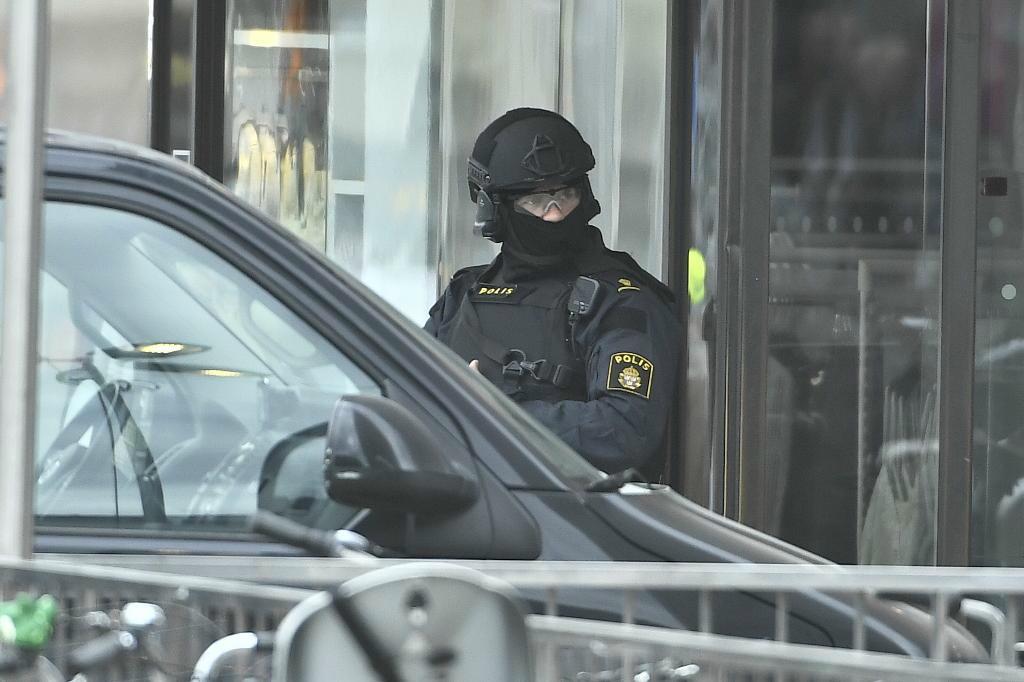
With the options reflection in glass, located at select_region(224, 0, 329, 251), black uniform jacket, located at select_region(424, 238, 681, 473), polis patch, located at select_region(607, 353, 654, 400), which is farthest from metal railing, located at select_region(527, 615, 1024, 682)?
reflection in glass, located at select_region(224, 0, 329, 251)

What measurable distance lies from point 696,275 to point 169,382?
3629mm

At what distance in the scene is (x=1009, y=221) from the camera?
17.8ft

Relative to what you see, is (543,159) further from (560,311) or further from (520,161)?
(560,311)

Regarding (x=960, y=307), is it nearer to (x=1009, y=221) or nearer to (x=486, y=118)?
(x=1009, y=221)

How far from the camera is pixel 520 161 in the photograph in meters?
4.45

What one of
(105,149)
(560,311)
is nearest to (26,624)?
(105,149)

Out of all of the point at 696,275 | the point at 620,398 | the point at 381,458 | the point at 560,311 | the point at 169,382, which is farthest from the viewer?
the point at 696,275

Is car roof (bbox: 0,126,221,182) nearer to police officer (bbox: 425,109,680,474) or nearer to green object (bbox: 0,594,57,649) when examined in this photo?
green object (bbox: 0,594,57,649)

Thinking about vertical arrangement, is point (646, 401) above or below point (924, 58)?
below

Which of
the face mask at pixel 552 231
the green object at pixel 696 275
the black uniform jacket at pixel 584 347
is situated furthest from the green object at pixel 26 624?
the green object at pixel 696 275

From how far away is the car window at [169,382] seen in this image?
249cm

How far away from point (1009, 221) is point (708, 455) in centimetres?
127

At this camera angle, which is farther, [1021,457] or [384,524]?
[1021,457]

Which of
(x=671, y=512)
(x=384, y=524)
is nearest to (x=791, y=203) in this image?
(x=671, y=512)
